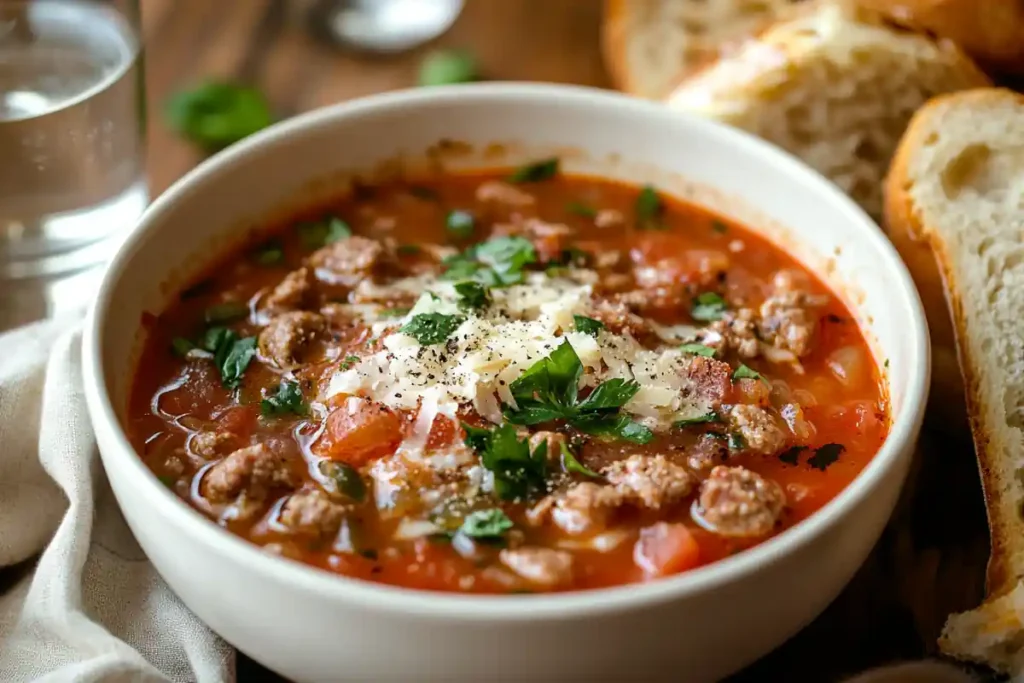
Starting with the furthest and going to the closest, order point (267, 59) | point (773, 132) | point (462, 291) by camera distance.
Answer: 1. point (267, 59)
2. point (773, 132)
3. point (462, 291)

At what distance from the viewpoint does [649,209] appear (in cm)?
364

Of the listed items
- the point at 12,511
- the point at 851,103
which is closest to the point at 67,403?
the point at 12,511

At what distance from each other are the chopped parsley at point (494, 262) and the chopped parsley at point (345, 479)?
74cm

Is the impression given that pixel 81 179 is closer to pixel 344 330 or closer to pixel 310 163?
pixel 310 163

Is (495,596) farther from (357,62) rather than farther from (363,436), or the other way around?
(357,62)

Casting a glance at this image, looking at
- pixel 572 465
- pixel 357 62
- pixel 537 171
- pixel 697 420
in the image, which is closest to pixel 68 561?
pixel 572 465

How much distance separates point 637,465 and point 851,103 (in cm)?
179

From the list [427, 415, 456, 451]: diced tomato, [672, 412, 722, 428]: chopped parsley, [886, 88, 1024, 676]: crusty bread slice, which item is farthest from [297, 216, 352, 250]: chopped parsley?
[886, 88, 1024, 676]: crusty bread slice

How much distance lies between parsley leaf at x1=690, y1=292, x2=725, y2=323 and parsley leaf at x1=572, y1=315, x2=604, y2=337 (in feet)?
1.20

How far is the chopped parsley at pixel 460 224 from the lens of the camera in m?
3.53

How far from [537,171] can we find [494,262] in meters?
0.53

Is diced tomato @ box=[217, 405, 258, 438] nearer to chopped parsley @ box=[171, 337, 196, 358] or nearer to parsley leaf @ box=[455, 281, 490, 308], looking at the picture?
chopped parsley @ box=[171, 337, 196, 358]

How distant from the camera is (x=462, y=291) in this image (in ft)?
10.1

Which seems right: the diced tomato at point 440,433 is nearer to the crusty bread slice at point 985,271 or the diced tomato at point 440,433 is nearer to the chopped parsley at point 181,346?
the chopped parsley at point 181,346
